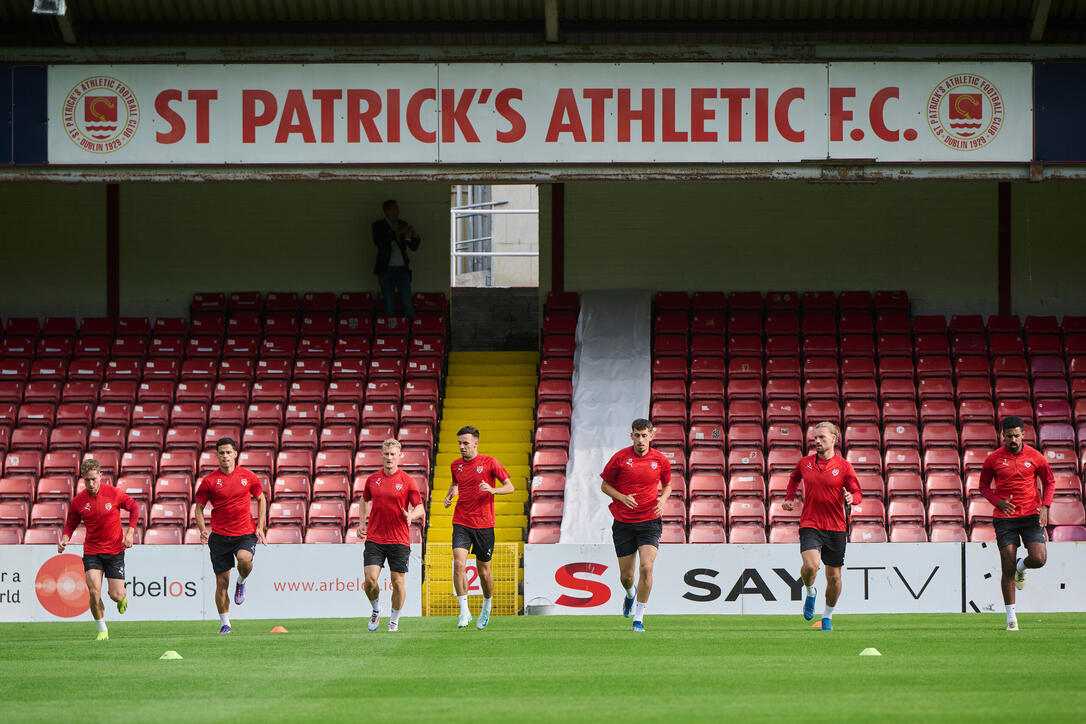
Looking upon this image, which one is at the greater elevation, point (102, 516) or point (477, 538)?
point (102, 516)

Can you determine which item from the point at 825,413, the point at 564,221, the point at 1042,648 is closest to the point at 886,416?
the point at 825,413

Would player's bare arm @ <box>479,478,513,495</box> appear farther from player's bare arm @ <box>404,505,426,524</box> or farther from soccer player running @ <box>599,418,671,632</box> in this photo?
soccer player running @ <box>599,418,671,632</box>

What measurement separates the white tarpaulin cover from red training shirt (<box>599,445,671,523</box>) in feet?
20.2

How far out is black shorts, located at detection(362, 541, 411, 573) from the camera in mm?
15438

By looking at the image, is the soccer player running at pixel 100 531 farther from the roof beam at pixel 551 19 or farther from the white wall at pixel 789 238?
the white wall at pixel 789 238

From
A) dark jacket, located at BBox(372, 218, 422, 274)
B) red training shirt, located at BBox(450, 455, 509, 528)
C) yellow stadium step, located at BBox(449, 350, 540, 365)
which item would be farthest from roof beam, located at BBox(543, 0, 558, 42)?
red training shirt, located at BBox(450, 455, 509, 528)

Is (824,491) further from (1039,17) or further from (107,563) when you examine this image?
(1039,17)

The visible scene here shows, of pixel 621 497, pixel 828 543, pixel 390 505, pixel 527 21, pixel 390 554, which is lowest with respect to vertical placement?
pixel 390 554

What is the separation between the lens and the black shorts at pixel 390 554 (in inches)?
608

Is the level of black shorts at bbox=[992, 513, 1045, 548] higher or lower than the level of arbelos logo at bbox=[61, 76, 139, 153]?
lower

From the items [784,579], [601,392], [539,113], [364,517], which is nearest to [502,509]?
[601,392]

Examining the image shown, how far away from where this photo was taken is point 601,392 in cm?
2427

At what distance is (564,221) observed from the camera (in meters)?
26.6

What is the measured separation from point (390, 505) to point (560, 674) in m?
4.40
